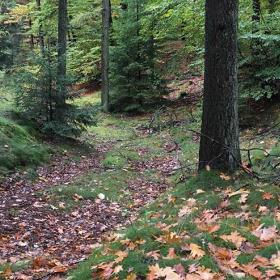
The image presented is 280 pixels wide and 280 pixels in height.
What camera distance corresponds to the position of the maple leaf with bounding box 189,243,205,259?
453cm

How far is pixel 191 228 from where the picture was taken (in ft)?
18.3

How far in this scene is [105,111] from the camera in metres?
22.3

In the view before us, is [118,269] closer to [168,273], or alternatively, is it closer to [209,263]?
[168,273]

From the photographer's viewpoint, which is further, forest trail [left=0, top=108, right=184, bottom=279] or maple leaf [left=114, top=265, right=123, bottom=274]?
forest trail [left=0, top=108, right=184, bottom=279]

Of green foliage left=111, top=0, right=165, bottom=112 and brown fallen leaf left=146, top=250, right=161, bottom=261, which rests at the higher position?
green foliage left=111, top=0, right=165, bottom=112

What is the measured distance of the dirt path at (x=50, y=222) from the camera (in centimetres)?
610

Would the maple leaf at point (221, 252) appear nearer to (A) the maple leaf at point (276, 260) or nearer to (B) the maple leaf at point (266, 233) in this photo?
(A) the maple leaf at point (276, 260)

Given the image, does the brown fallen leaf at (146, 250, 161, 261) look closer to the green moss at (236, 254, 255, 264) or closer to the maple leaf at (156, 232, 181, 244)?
the maple leaf at (156, 232, 181, 244)

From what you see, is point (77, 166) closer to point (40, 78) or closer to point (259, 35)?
point (40, 78)

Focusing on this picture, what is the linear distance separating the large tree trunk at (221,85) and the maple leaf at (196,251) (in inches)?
114

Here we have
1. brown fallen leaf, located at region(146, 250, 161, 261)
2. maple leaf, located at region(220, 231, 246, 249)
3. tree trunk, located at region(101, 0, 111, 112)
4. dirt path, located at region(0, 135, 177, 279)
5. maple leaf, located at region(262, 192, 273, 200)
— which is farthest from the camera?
tree trunk, located at region(101, 0, 111, 112)

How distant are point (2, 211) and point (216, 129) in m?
3.94

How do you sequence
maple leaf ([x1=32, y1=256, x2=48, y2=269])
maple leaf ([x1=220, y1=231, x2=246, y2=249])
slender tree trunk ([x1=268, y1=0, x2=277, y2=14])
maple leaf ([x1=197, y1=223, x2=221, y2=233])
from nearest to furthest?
maple leaf ([x1=220, y1=231, x2=246, y2=249])
maple leaf ([x1=197, y1=223, x2=221, y2=233])
maple leaf ([x1=32, y1=256, x2=48, y2=269])
slender tree trunk ([x1=268, y1=0, x2=277, y2=14])

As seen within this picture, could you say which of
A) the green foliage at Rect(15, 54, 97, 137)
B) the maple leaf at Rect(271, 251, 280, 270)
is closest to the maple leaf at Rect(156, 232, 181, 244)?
the maple leaf at Rect(271, 251, 280, 270)
